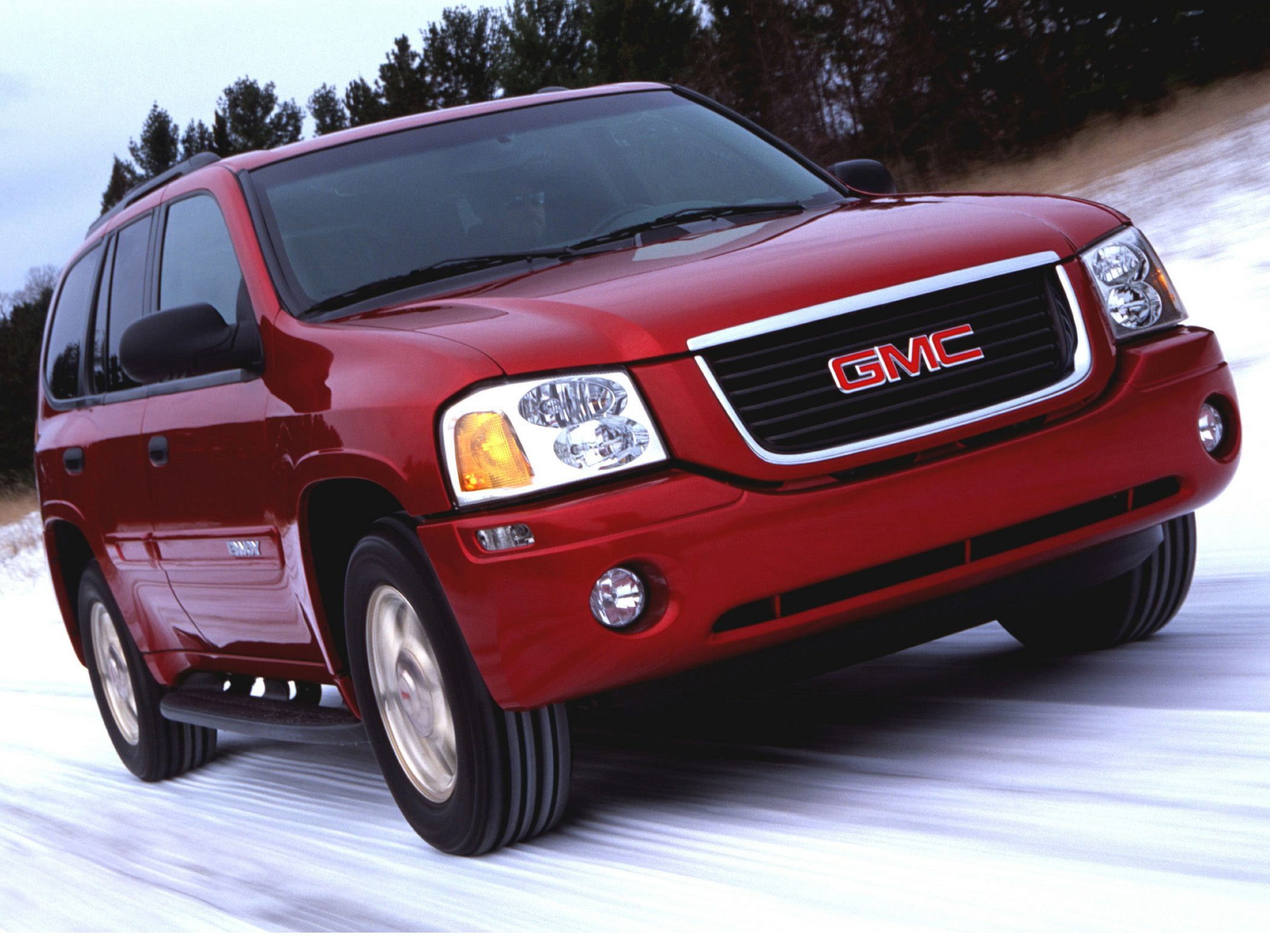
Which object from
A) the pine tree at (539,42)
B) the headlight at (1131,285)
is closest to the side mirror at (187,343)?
the headlight at (1131,285)

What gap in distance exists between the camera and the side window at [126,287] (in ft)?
18.0

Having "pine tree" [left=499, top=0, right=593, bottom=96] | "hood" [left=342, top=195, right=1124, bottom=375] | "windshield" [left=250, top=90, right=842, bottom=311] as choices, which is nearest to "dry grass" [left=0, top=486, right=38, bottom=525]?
"pine tree" [left=499, top=0, right=593, bottom=96]

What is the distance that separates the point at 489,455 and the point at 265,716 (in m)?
1.61

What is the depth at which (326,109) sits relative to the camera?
6925 centimetres

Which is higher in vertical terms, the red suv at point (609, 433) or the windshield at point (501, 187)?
the windshield at point (501, 187)

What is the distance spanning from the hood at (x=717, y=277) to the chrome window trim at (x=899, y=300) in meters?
0.02

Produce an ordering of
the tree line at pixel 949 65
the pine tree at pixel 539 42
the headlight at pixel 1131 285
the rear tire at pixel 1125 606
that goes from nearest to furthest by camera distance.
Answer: the headlight at pixel 1131 285 → the rear tire at pixel 1125 606 → the tree line at pixel 949 65 → the pine tree at pixel 539 42

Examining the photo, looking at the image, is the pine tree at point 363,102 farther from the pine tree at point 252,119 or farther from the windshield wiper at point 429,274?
the windshield wiper at point 429,274

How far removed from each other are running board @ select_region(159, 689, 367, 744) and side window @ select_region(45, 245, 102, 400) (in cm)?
135

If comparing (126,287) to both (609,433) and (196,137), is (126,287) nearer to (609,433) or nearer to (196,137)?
(609,433)

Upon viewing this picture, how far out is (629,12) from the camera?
4444 centimetres

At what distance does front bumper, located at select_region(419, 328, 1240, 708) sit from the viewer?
10.8 feet

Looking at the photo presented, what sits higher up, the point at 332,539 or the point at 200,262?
the point at 200,262

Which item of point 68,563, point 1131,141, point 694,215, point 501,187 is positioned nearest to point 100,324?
point 68,563
